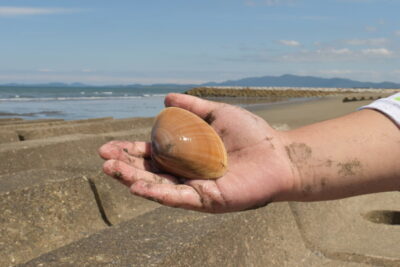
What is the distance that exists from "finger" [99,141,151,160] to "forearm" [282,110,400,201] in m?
0.69

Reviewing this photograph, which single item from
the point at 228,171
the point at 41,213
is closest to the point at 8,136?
the point at 41,213

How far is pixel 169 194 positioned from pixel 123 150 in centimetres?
45

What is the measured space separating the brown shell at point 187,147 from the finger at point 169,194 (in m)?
0.18

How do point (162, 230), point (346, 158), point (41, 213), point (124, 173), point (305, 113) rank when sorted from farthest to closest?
1. point (305, 113)
2. point (41, 213)
3. point (162, 230)
4. point (346, 158)
5. point (124, 173)

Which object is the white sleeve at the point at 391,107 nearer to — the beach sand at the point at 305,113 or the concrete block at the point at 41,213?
the concrete block at the point at 41,213

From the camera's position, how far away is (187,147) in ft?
6.32

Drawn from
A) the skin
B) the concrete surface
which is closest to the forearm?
the skin

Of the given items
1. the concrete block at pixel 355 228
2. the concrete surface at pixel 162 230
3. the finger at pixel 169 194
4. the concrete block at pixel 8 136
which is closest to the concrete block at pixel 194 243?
the concrete surface at pixel 162 230

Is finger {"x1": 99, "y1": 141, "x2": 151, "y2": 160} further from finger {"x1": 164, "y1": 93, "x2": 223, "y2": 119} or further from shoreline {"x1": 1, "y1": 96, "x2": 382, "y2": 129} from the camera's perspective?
shoreline {"x1": 1, "y1": 96, "x2": 382, "y2": 129}

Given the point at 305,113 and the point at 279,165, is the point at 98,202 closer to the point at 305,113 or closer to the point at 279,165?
the point at 279,165

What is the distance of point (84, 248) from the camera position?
5.99 feet

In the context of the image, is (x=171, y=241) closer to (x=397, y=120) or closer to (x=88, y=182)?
(x=397, y=120)

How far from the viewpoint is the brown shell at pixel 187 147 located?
1824 mm

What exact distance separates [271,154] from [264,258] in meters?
0.67
